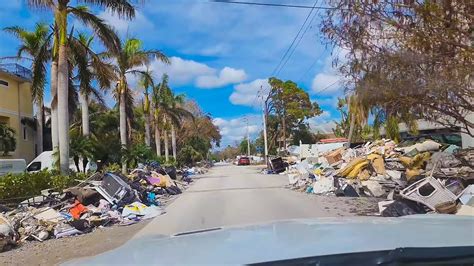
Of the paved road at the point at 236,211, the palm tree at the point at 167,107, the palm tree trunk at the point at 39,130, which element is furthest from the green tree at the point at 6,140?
the paved road at the point at 236,211

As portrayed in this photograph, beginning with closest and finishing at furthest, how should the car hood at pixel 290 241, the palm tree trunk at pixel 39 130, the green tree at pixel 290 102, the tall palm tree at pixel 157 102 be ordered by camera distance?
the car hood at pixel 290 241 → the palm tree trunk at pixel 39 130 → the tall palm tree at pixel 157 102 → the green tree at pixel 290 102

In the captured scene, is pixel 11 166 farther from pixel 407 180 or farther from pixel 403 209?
pixel 403 209

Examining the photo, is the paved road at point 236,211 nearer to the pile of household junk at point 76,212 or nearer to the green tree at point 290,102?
the pile of household junk at point 76,212

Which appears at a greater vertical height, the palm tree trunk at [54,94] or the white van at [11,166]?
the palm tree trunk at [54,94]

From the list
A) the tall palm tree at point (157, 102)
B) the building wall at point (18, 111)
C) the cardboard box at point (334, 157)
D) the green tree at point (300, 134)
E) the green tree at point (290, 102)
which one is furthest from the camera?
the green tree at point (300, 134)

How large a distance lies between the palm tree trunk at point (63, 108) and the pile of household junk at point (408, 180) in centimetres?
1067

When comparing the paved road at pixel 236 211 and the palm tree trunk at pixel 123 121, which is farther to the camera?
the palm tree trunk at pixel 123 121

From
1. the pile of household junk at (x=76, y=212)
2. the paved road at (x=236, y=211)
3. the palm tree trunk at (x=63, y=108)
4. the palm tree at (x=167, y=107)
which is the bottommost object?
the paved road at (x=236, y=211)

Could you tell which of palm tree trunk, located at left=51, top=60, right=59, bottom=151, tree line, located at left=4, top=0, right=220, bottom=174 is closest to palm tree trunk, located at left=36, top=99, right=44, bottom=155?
tree line, located at left=4, top=0, right=220, bottom=174

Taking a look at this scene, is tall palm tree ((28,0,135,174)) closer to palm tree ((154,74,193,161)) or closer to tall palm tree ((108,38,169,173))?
tall palm tree ((108,38,169,173))

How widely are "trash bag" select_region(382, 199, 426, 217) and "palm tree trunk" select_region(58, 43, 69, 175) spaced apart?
14699 mm

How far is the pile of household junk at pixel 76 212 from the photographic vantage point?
1377 cm

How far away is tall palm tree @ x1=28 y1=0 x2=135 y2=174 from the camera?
2333 cm

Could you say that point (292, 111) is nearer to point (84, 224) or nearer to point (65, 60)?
point (65, 60)
